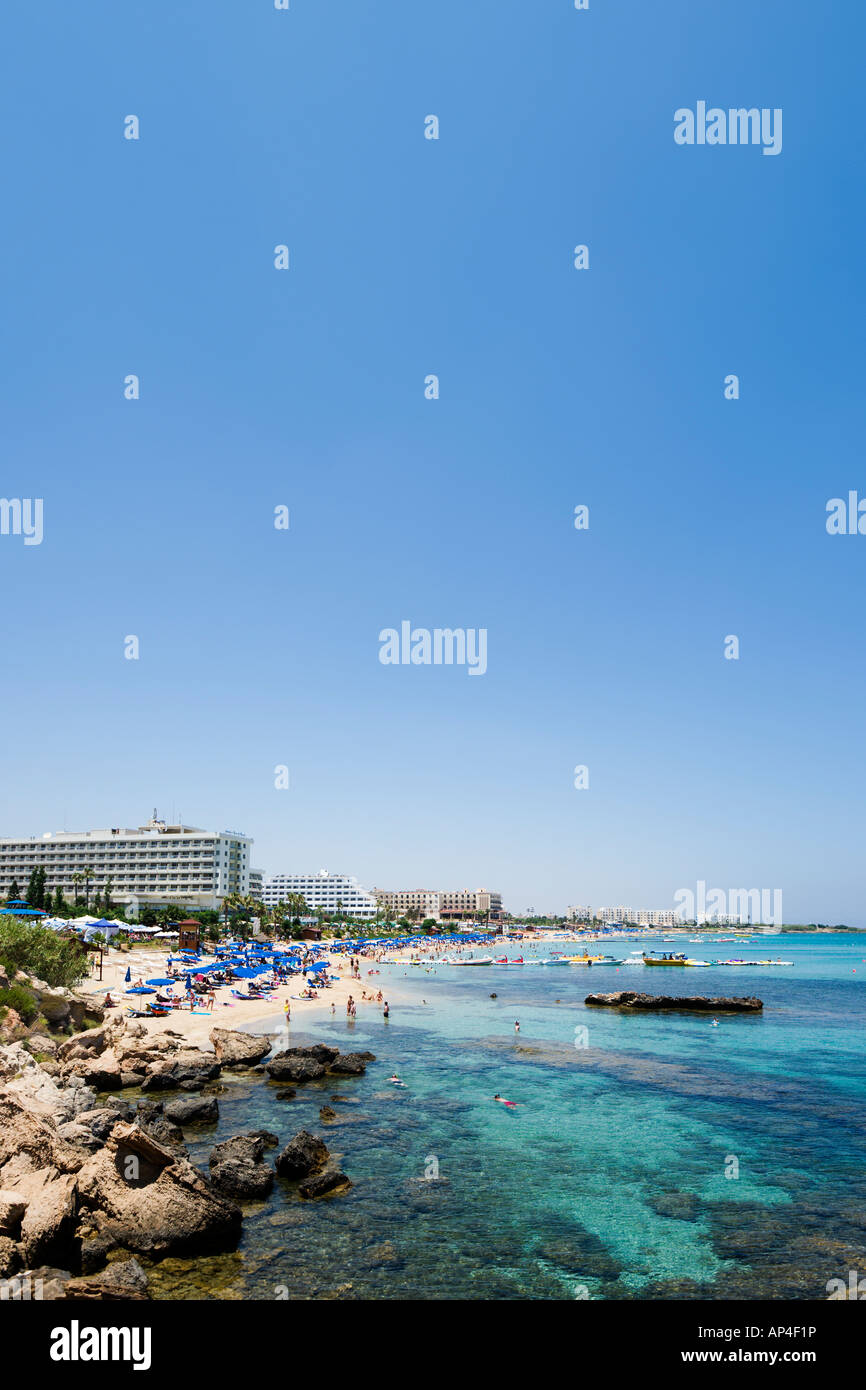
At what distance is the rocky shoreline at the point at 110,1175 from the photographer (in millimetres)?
18828

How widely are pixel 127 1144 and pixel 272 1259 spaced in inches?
216

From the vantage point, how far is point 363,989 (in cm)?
8556

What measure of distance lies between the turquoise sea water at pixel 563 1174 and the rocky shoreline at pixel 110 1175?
1.02 m

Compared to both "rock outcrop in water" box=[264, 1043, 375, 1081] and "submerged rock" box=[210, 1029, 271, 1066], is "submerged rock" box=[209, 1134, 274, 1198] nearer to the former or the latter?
"rock outcrop in water" box=[264, 1043, 375, 1081]

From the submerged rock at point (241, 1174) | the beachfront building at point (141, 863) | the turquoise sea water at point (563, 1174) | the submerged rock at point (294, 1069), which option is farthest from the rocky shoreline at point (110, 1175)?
the beachfront building at point (141, 863)

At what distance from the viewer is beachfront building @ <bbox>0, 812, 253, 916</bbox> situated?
5999 inches

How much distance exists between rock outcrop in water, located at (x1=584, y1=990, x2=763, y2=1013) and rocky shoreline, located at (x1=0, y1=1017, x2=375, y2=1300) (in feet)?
177

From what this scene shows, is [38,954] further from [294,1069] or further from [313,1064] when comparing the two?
[313,1064]

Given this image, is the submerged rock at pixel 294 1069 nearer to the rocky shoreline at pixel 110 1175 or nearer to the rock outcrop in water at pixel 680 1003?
the rocky shoreline at pixel 110 1175

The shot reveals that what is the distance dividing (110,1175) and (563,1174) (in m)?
15.7

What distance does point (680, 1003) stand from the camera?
3265 inches

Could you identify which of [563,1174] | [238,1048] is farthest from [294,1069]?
[563,1174]
